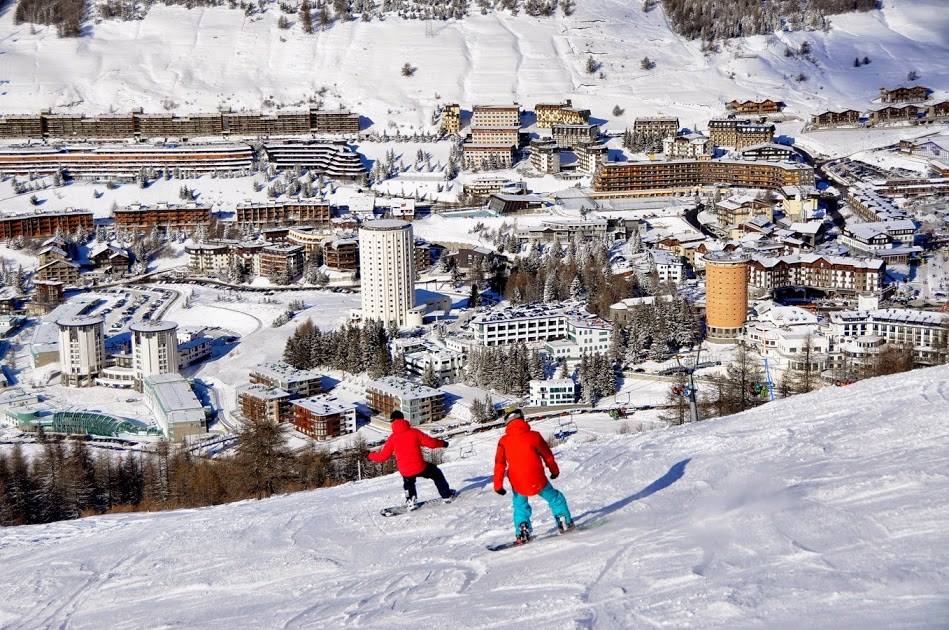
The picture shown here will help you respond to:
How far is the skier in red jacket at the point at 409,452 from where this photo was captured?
12.5ft

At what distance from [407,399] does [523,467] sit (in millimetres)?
8469

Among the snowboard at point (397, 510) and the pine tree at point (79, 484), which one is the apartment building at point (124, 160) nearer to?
the pine tree at point (79, 484)

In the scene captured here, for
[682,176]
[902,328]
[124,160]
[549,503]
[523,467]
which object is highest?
[523,467]

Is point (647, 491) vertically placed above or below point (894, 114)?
below

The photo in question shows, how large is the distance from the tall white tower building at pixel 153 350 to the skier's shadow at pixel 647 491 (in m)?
9.98

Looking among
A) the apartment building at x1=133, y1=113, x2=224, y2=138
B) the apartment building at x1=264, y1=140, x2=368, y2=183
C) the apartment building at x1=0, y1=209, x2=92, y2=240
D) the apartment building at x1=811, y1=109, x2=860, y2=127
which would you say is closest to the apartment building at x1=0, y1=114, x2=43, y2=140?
the apartment building at x1=133, y1=113, x2=224, y2=138

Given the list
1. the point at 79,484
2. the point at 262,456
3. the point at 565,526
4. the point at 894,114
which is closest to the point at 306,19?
the point at 894,114

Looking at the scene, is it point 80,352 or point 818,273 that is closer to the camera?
point 80,352

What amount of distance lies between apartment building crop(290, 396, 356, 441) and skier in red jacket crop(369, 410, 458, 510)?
755cm

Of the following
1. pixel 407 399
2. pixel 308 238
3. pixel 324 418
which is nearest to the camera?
pixel 324 418

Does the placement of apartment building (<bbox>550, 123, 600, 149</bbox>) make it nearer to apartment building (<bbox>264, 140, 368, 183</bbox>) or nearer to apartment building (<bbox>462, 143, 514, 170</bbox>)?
apartment building (<bbox>462, 143, 514, 170</bbox>)

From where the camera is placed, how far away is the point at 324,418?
11.5 meters

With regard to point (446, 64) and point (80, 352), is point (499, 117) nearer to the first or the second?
point (446, 64)

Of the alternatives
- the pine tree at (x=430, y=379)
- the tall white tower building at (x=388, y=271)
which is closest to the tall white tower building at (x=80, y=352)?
the tall white tower building at (x=388, y=271)
